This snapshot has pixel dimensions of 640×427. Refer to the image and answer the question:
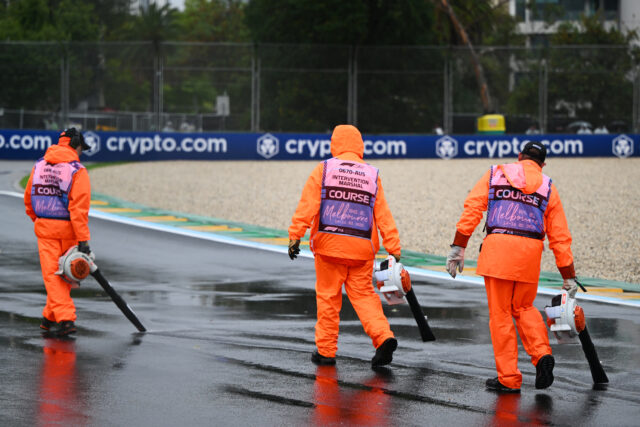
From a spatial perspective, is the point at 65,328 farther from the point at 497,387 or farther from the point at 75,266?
the point at 497,387

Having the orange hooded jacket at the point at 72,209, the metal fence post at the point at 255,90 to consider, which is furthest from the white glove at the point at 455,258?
the metal fence post at the point at 255,90

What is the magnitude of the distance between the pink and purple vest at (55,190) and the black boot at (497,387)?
386 centimetres

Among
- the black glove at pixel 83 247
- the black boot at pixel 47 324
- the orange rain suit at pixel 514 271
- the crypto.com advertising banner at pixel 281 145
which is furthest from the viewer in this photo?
the crypto.com advertising banner at pixel 281 145

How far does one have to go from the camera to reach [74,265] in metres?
8.64

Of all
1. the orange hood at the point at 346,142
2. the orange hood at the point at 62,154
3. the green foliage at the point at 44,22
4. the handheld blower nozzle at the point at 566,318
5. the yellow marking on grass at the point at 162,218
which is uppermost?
the green foliage at the point at 44,22

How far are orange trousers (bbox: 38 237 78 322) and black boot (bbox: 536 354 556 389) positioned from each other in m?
3.94

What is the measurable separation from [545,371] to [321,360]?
167cm

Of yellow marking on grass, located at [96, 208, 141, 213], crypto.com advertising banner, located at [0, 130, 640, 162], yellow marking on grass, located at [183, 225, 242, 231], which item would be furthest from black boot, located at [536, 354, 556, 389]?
crypto.com advertising banner, located at [0, 130, 640, 162]

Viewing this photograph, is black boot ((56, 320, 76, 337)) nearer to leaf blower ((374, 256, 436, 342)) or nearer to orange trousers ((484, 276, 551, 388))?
leaf blower ((374, 256, 436, 342))

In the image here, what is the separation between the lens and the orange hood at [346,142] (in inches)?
311

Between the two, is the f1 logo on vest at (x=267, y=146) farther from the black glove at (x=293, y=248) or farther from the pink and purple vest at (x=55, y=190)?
the black glove at (x=293, y=248)

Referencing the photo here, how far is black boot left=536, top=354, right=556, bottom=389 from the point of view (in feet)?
22.5

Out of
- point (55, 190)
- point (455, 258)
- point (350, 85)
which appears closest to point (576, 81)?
point (350, 85)

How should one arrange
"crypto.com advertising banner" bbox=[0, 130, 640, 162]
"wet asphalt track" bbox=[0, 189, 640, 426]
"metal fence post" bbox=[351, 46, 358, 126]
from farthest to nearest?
1. "metal fence post" bbox=[351, 46, 358, 126]
2. "crypto.com advertising banner" bbox=[0, 130, 640, 162]
3. "wet asphalt track" bbox=[0, 189, 640, 426]
